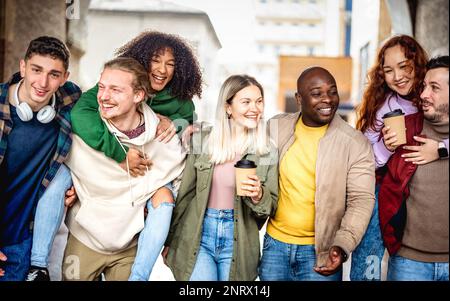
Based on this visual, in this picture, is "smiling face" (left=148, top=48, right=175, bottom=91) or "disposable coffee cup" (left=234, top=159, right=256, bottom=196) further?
"smiling face" (left=148, top=48, right=175, bottom=91)

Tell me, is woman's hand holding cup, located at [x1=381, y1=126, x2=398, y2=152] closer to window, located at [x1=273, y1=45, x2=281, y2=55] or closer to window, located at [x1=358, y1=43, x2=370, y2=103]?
window, located at [x1=358, y1=43, x2=370, y2=103]

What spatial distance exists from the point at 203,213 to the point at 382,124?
51.8 inches

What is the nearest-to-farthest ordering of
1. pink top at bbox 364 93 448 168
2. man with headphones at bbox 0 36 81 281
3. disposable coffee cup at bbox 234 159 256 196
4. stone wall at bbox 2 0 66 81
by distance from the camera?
disposable coffee cup at bbox 234 159 256 196
man with headphones at bbox 0 36 81 281
pink top at bbox 364 93 448 168
stone wall at bbox 2 0 66 81

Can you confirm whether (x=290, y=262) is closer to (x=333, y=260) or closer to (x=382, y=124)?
(x=333, y=260)

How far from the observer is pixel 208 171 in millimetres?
3766

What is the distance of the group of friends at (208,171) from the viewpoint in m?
3.72

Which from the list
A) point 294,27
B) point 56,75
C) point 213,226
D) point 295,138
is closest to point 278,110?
point 295,138

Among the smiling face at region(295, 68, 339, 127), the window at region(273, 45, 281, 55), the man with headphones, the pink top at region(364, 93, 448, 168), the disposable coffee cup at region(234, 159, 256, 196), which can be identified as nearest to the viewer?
the disposable coffee cup at region(234, 159, 256, 196)

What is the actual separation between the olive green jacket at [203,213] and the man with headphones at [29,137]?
849 mm

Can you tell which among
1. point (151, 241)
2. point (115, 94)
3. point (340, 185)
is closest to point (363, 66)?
point (340, 185)

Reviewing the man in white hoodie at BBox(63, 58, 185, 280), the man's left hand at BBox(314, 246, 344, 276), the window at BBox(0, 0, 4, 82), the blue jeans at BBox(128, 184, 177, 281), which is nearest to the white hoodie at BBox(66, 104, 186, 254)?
the man in white hoodie at BBox(63, 58, 185, 280)

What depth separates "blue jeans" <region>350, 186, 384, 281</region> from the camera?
155 inches

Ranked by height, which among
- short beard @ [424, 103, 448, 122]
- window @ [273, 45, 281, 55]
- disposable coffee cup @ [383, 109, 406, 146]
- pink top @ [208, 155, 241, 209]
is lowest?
pink top @ [208, 155, 241, 209]
